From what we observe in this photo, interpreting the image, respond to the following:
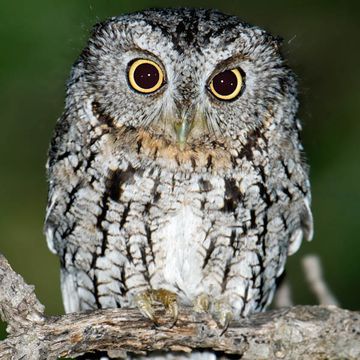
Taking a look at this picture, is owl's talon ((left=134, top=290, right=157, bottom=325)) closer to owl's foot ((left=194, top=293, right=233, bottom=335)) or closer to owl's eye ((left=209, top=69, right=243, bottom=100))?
owl's foot ((left=194, top=293, right=233, bottom=335))

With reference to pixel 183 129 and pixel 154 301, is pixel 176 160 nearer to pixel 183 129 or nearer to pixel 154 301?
pixel 183 129

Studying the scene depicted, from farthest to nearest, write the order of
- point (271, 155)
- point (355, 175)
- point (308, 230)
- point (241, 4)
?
point (241, 4) → point (355, 175) → point (308, 230) → point (271, 155)

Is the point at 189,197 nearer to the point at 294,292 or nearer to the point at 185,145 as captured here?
the point at 185,145

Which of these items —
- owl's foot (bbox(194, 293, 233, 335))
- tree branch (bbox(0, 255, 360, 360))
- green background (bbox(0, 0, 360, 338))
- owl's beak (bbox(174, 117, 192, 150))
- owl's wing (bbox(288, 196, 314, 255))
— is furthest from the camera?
green background (bbox(0, 0, 360, 338))

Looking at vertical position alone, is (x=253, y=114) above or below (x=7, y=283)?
above

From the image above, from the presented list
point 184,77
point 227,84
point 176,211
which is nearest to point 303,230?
point 176,211

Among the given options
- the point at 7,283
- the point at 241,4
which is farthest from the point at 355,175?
the point at 7,283

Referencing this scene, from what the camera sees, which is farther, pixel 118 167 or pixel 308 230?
pixel 308 230

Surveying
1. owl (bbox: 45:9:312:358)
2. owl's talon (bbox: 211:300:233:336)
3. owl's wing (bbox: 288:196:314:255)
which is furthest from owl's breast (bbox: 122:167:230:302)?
owl's wing (bbox: 288:196:314:255)

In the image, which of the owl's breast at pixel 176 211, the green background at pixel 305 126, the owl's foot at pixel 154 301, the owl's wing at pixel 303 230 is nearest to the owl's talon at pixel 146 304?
the owl's foot at pixel 154 301
